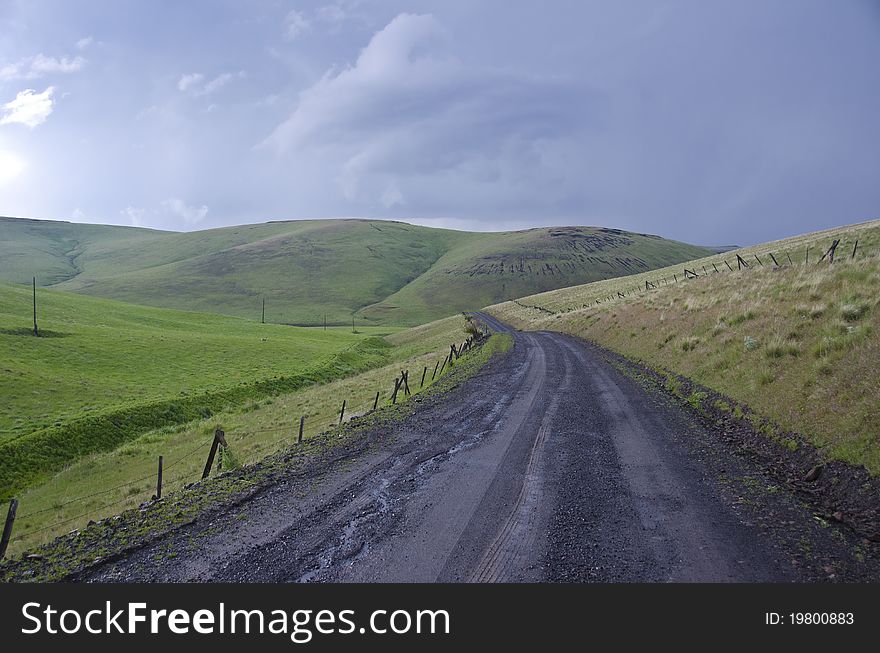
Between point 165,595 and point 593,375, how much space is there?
1956 centimetres

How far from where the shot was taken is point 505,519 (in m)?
8.06

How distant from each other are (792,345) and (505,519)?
39.6 ft

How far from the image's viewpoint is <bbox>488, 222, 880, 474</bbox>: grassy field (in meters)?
10.6

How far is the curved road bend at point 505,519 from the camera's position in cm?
653

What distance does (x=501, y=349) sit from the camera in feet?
123

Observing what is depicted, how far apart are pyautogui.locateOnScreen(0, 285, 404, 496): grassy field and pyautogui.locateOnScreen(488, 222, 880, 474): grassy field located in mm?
29551

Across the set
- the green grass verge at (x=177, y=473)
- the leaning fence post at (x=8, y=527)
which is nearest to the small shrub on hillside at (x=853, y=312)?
the green grass verge at (x=177, y=473)

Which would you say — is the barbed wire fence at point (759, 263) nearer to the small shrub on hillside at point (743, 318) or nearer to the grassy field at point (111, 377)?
the small shrub on hillside at point (743, 318)

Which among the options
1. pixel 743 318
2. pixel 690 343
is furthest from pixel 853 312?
pixel 690 343

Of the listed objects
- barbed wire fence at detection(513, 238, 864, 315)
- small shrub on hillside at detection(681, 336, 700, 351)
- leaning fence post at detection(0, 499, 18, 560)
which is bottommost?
leaning fence post at detection(0, 499, 18, 560)

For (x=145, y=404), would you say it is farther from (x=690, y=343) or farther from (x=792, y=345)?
(x=792, y=345)

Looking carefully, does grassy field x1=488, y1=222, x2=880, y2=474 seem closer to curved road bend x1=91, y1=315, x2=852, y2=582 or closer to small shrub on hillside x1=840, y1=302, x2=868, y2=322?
small shrub on hillside x1=840, y1=302, x2=868, y2=322

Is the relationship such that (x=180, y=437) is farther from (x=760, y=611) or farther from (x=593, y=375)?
(x=760, y=611)

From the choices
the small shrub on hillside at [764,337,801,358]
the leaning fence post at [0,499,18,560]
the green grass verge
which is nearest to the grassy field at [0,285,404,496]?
the green grass verge
